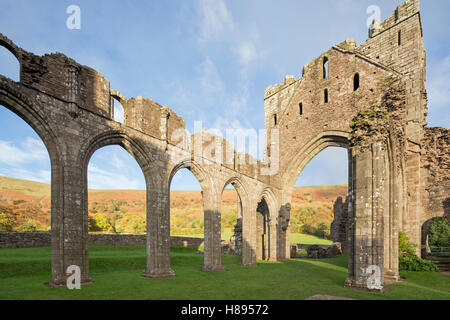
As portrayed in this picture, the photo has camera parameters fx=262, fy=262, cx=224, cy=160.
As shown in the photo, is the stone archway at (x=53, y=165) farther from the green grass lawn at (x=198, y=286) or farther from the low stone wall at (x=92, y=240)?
the low stone wall at (x=92, y=240)

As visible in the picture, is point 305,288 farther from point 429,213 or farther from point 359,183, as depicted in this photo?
point 429,213

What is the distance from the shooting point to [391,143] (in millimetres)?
10336

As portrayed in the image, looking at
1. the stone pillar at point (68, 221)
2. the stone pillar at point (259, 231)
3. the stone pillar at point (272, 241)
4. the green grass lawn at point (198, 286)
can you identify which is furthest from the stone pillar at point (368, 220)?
the stone pillar at point (259, 231)

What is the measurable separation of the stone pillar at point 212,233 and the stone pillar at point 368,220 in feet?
18.3

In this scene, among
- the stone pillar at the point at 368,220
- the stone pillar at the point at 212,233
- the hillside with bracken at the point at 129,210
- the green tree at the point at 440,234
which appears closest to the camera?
the stone pillar at the point at 368,220

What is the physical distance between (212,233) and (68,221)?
6.21 metres

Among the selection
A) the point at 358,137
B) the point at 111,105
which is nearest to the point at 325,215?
the point at 358,137

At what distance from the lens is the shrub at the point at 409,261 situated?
444 inches

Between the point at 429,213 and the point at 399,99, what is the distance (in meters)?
8.72

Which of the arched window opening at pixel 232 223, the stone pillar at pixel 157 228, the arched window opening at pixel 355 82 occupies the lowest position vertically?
the arched window opening at pixel 232 223

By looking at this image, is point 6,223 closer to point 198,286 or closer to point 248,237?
point 248,237

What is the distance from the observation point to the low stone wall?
47.6ft

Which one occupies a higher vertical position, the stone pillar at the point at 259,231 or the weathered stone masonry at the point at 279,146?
the weathered stone masonry at the point at 279,146

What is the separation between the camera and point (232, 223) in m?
39.4
